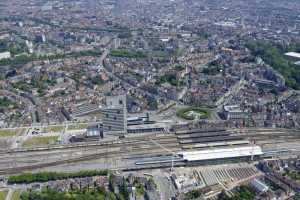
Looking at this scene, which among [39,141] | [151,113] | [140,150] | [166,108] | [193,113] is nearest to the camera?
[140,150]

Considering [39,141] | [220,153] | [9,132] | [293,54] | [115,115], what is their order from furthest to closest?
[293,54], [9,132], [39,141], [115,115], [220,153]

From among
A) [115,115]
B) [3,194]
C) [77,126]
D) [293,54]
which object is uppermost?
[293,54]

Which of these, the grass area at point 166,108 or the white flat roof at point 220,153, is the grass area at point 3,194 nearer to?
the white flat roof at point 220,153

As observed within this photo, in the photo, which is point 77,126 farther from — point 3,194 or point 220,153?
point 220,153

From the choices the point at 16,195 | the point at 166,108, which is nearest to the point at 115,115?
the point at 166,108

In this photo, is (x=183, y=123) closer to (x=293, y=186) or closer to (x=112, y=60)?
(x=293, y=186)

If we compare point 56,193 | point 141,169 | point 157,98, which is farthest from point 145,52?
point 56,193
